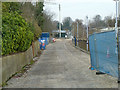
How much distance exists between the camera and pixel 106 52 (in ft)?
25.0

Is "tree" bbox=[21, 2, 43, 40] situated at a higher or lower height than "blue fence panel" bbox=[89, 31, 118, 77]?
higher

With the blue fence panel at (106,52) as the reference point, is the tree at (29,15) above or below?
above

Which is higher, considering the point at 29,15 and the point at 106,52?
the point at 29,15

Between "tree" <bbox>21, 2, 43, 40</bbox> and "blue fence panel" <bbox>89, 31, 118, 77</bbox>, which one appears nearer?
"blue fence panel" <bbox>89, 31, 118, 77</bbox>

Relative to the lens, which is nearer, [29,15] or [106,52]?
[106,52]

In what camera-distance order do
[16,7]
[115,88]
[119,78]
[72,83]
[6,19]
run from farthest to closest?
[16,7] → [6,19] → [72,83] → [119,78] → [115,88]

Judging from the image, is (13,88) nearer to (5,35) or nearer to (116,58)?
(5,35)

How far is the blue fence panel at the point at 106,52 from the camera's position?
686cm

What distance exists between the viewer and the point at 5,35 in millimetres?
8484

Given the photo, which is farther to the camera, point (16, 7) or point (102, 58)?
point (16, 7)

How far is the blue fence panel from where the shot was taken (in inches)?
270

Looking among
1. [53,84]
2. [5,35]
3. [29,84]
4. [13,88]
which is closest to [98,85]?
[53,84]

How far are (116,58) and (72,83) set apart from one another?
2058 millimetres

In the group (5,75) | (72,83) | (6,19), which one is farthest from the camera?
(6,19)
